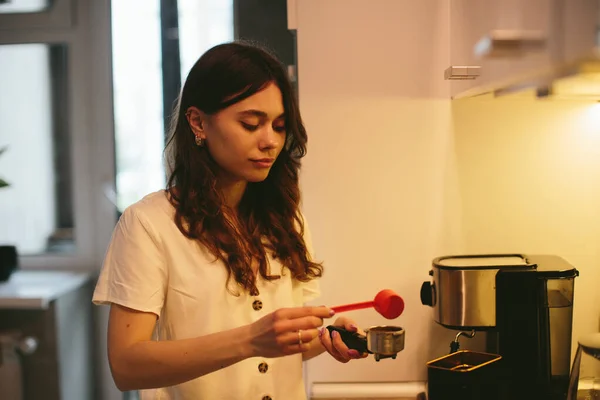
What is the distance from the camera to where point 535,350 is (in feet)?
4.46

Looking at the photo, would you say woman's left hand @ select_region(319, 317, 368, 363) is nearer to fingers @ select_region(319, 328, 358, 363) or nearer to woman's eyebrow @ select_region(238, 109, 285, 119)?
fingers @ select_region(319, 328, 358, 363)

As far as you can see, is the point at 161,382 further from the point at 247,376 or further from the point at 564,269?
the point at 564,269

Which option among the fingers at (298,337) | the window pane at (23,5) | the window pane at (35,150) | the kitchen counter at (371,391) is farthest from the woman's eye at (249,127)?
the window pane at (23,5)

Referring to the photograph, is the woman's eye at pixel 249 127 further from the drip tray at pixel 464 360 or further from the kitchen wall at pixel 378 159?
the drip tray at pixel 464 360

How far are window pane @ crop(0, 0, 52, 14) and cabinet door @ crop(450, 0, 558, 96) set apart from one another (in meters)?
1.64

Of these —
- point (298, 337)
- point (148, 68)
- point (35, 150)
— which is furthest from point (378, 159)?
point (35, 150)

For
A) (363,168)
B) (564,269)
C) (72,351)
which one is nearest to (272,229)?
(363,168)

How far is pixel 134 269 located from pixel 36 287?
135 cm

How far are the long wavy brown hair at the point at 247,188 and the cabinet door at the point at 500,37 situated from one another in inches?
15.5

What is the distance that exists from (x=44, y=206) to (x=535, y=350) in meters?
1.96

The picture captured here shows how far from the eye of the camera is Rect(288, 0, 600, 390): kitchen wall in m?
1.65

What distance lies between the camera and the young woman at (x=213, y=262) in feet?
3.59

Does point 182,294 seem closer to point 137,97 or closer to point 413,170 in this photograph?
point 413,170

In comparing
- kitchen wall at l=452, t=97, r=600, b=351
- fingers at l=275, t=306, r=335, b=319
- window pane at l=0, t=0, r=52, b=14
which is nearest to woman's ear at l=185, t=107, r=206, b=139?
fingers at l=275, t=306, r=335, b=319
